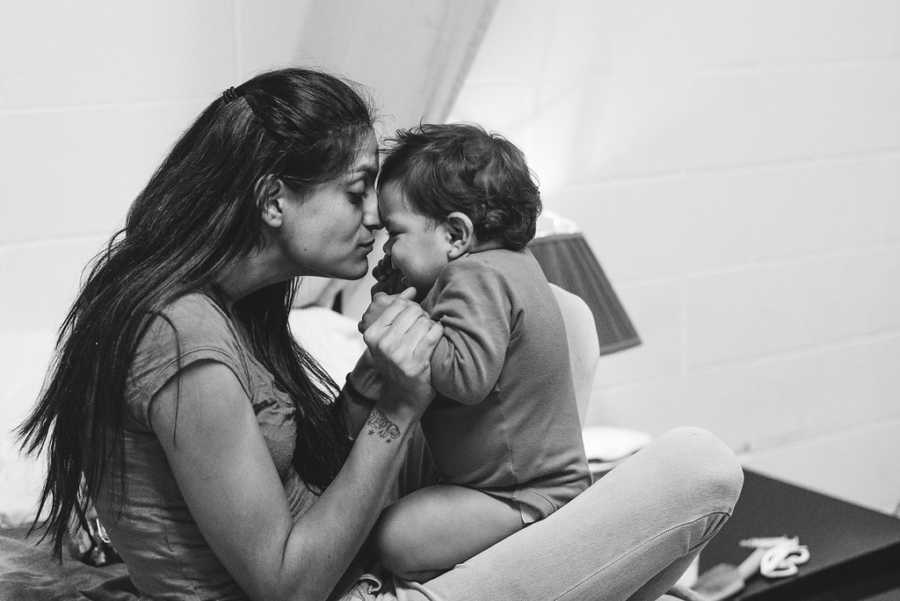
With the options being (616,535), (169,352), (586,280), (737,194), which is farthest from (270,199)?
(737,194)

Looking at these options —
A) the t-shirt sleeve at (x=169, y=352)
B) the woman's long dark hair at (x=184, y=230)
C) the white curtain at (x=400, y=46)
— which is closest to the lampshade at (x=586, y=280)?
the white curtain at (x=400, y=46)

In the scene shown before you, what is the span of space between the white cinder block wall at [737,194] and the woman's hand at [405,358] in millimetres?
1008

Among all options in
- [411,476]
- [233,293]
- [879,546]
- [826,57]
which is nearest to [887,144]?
[826,57]

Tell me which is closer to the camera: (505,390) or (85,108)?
(505,390)

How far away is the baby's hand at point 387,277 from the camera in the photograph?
1.37 metres

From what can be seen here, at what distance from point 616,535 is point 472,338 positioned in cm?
24

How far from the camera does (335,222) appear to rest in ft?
4.05

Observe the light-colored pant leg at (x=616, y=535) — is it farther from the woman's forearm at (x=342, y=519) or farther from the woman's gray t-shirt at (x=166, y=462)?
the woman's gray t-shirt at (x=166, y=462)

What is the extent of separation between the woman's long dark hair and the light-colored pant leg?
1.16 feet

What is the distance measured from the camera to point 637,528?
1205 millimetres

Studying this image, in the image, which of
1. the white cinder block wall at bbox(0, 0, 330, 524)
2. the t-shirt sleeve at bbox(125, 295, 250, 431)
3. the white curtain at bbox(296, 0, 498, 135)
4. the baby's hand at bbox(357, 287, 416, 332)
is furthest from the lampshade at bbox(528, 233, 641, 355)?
the t-shirt sleeve at bbox(125, 295, 250, 431)

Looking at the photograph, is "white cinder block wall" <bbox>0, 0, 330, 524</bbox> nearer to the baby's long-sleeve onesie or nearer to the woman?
the woman

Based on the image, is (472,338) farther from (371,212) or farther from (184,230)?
(184,230)

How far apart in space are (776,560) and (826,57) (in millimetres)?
1185
